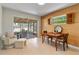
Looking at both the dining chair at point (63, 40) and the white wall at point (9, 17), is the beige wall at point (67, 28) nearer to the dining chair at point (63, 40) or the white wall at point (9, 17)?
the dining chair at point (63, 40)

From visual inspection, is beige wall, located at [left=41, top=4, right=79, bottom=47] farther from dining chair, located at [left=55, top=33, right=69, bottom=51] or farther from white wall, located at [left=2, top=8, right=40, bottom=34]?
white wall, located at [left=2, top=8, right=40, bottom=34]

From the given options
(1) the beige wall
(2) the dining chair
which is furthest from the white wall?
(2) the dining chair

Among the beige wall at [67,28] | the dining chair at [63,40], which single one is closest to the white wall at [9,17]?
the beige wall at [67,28]

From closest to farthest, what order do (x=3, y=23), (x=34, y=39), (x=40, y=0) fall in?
(x=40, y=0) < (x=3, y=23) < (x=34, y=39)

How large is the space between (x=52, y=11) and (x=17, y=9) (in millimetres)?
714

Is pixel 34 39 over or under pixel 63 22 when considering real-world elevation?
under

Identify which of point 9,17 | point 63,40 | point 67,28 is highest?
point 9,17

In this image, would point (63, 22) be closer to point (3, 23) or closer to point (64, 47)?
point (64, 47)

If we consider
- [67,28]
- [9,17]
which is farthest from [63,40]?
[9,17]

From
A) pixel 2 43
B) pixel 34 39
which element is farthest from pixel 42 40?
pixel 2 43

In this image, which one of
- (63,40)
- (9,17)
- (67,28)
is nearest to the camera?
(9,17)

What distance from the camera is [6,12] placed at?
1945mm

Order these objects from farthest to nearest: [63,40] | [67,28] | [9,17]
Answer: [67,28] → [63,40] → [9,17]

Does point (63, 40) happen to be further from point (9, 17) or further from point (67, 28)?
point (9, 17)
